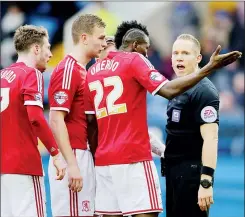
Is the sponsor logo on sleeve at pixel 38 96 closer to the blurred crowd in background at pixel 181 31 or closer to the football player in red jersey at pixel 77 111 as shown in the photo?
the football player in red jersey at pixel 77 111

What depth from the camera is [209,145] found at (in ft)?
21.9

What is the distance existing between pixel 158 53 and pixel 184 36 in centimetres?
1171

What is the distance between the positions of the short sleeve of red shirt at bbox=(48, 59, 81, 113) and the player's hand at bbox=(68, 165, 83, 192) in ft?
1.66

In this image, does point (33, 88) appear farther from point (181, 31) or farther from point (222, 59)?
point (181, 31)

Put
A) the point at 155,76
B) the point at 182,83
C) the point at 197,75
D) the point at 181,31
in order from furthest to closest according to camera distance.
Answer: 1. the point at 181,31
2. the point at 155,76
3. the point at 182,83
4. the point at 197,75

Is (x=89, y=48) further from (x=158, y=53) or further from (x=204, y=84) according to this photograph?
(x=158, y=53)

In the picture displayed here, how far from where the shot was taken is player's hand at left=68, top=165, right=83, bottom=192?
6934mm

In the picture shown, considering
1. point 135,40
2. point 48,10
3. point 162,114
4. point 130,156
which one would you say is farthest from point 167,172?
point 48,10

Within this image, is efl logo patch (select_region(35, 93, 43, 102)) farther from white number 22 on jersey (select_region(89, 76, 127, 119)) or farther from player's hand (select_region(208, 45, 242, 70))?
player's hand (select_region(208, 45, 242, 70))

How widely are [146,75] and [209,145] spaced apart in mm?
744

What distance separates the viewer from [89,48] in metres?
7.24

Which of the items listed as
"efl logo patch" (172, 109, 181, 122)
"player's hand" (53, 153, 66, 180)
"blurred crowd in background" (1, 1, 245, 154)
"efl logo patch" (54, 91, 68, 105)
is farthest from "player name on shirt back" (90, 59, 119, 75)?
"blurred crowd in background" (1, 1, 245, 154)

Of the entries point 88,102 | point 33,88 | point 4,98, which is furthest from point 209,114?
point 4,98

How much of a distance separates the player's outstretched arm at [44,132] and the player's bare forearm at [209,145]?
1143mm
